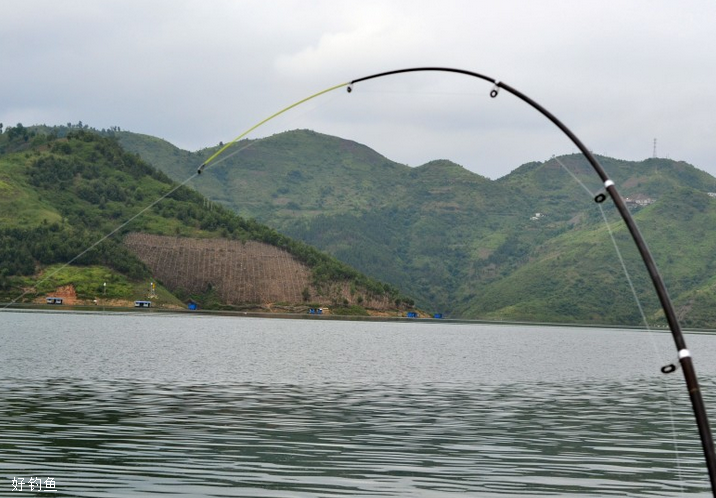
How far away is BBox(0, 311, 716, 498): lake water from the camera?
34000 mm

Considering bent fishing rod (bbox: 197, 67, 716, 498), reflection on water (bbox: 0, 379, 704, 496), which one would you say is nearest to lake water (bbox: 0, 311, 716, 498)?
reflection on water (bbox: 0, 379, 704, 496)

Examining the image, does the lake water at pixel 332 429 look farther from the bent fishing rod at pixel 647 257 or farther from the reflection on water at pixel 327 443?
the bent fishing rod at pixel 647 257

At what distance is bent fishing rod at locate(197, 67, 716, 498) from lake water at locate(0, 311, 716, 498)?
14520mm

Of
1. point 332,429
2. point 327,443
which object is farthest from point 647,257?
point 332,429

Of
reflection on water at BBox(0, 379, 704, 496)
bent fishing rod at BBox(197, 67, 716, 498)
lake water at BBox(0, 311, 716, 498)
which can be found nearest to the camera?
bent fishing rod at BBox(197, 67, 716, 498)

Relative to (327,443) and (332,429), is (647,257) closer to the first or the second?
(327,443)

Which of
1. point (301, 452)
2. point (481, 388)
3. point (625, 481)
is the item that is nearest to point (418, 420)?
point (301, 452)

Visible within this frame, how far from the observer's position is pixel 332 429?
4762cm

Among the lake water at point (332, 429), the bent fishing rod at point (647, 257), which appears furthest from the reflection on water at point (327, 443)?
the bent fishing rod at point (647, 257)

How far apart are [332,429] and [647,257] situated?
30.6 meters

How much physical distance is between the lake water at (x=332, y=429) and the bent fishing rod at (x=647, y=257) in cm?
1452

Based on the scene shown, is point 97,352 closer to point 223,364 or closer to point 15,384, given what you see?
point 223,364

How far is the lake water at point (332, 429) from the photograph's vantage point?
34.0 m

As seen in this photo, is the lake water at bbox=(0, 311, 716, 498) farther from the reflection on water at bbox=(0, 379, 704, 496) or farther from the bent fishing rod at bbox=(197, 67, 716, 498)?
the bent fishing rod at bbox=(197, 67, 716, 498)
